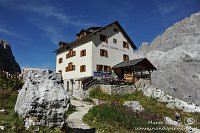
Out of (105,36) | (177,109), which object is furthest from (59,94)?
(105,36)

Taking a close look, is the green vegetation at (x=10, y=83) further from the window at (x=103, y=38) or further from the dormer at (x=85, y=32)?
the dormer at (x=85, y=32)

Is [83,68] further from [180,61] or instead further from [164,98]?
[180,61]

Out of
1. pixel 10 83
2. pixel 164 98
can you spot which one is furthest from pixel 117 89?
pixel 10 83

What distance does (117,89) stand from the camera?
123 feet

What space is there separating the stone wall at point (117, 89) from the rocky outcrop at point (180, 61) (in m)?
6.91

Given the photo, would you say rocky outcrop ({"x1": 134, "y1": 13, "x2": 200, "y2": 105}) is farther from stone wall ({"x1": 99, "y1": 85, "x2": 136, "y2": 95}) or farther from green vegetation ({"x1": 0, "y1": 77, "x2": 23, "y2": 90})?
green vegetation ({"x1": 0, "y1": 77, "x2": 23, "y2": 90})

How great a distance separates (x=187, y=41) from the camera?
210 ft

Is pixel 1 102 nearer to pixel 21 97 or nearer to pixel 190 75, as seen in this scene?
pixel 21 97

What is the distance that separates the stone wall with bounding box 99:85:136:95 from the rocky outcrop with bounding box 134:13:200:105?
A: 22.7 feet

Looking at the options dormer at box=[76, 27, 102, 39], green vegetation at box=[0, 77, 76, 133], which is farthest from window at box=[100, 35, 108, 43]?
green vegetation at box=[0, 77, 76, 133]

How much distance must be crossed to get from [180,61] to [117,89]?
19.0 m

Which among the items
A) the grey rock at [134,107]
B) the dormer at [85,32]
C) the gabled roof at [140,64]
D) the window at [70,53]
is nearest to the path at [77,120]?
the grey rock at [134,107]

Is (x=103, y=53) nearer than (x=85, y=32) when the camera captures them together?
Yes

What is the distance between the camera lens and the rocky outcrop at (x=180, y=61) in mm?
42281
